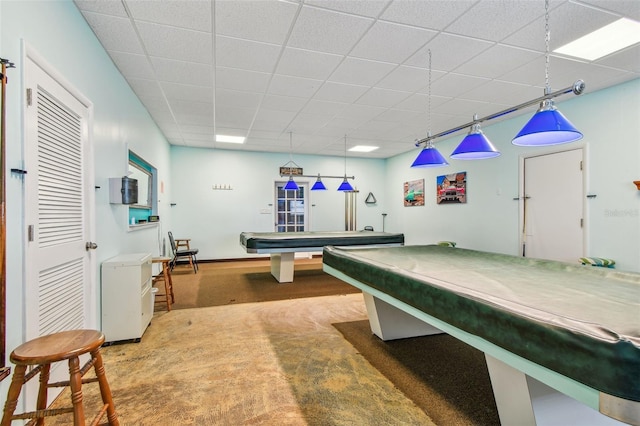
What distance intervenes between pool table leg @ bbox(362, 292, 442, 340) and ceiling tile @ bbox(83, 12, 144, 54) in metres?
3.35

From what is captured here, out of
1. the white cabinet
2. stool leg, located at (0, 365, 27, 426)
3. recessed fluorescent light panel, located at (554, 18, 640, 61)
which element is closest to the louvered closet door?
the white cabinet

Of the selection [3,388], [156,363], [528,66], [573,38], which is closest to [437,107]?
[528,66]

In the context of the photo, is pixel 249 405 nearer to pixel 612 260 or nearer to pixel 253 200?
pixel 612 260

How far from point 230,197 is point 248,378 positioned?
6317mm

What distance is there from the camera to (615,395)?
942 mm

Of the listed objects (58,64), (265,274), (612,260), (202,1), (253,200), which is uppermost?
(202,1)

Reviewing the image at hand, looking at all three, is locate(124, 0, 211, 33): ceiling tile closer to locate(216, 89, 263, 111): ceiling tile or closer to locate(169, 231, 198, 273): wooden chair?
locate(216, 89, 263, 111): ceiling tile

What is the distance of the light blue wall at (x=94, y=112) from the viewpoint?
5.41ft

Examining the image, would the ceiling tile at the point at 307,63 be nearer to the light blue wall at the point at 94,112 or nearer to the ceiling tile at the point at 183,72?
the ceiling tile at the point at 183,72

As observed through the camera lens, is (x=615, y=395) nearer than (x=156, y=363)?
Yes

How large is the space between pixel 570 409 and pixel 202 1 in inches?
140

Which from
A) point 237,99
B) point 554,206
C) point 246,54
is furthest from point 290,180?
point 554,206

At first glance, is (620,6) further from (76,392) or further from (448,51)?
(76,392)

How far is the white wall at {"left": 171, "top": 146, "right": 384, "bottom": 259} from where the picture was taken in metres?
7.74
